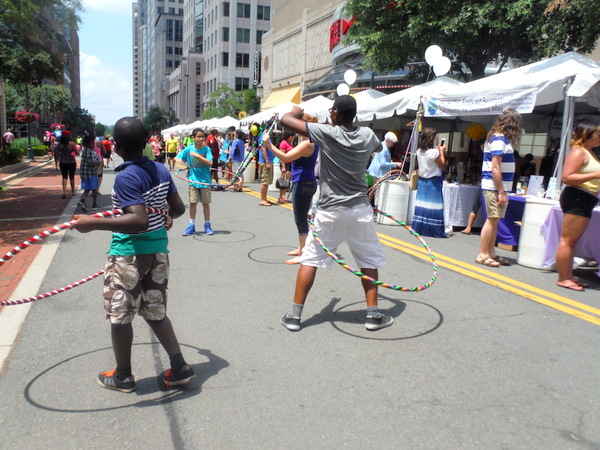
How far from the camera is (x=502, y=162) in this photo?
662 cm

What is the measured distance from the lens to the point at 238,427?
2.84 meters

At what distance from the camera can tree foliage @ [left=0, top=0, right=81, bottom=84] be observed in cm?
1400

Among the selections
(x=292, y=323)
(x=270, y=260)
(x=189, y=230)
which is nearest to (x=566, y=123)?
(x=270, y=260)

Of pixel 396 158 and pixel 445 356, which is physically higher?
pixel 396 158

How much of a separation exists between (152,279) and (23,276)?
3.62m

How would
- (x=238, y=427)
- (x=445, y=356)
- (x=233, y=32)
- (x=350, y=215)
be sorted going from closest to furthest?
(x=238, y=427)
(x=445, y=356)
(x=350, y=215)
(x=233, y=32)

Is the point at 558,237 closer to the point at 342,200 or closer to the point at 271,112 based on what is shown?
the point at 342,200

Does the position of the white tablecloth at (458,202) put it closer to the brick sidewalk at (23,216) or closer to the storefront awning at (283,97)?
→ the brick sidewalk at (23,216)

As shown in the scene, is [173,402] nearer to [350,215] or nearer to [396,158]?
[350,215]

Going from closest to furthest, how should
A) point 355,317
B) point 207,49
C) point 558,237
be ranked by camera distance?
point 355,317 < point 558,237 < point 207,49

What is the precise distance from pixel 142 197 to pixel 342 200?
1781mm

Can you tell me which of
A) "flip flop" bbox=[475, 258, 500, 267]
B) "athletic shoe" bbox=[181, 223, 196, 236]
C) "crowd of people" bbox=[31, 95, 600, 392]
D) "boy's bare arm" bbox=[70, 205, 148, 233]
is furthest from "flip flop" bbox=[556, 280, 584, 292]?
"athletic shoe" bbox=[181, 223, 196, 236]

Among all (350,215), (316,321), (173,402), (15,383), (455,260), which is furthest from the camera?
(455,260)


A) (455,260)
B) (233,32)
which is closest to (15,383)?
(455,260)
